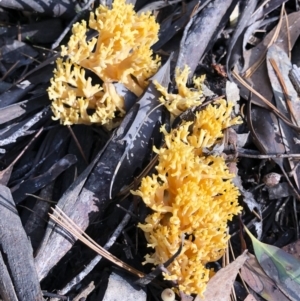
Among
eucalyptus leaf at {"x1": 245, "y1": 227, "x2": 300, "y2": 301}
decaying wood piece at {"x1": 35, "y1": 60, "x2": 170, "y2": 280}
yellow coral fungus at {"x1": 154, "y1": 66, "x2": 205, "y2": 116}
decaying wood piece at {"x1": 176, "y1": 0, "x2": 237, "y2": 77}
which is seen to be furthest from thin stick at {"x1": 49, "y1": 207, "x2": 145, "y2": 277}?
decaying wood piece at {"x1": 176, "y1": 0, "x2": 237, "y2": 77}

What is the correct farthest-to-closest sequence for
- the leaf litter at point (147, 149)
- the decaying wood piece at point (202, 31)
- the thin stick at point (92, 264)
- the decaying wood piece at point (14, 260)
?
the decaying wood piece at point (202, 31) → the leaf litter at point (147, 149) → the thin stick at point (92, 264) → the decaying wood piece at point (14, 260)

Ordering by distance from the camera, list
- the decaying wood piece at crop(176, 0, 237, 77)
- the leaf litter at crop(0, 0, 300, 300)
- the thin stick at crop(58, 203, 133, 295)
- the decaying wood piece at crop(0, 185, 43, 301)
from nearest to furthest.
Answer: the decaying wood piece at crop(0, 185, 43, 301) < the thin stick at crop(58, 203, 133, 295) < the leaf litter at crop(0, 0, 300, 300) < the decaying wood piece at crop(176, 0, 237, 77)

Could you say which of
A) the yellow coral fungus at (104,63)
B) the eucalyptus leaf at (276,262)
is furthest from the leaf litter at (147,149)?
the yellow coral fungus at (104,63)

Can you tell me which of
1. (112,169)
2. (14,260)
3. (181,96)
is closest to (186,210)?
(112,169)

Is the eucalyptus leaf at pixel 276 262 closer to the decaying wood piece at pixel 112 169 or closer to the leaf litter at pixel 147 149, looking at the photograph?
the leaf litter at pixel 147 149

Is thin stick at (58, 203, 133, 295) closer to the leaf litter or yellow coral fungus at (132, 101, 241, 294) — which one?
the leaf litter

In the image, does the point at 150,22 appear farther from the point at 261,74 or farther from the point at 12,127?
the point at 12,127

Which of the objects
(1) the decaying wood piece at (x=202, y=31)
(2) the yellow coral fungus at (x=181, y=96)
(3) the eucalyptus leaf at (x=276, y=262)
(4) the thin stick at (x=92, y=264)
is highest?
(1) the decaying wood piece at (x=202, y=31)
